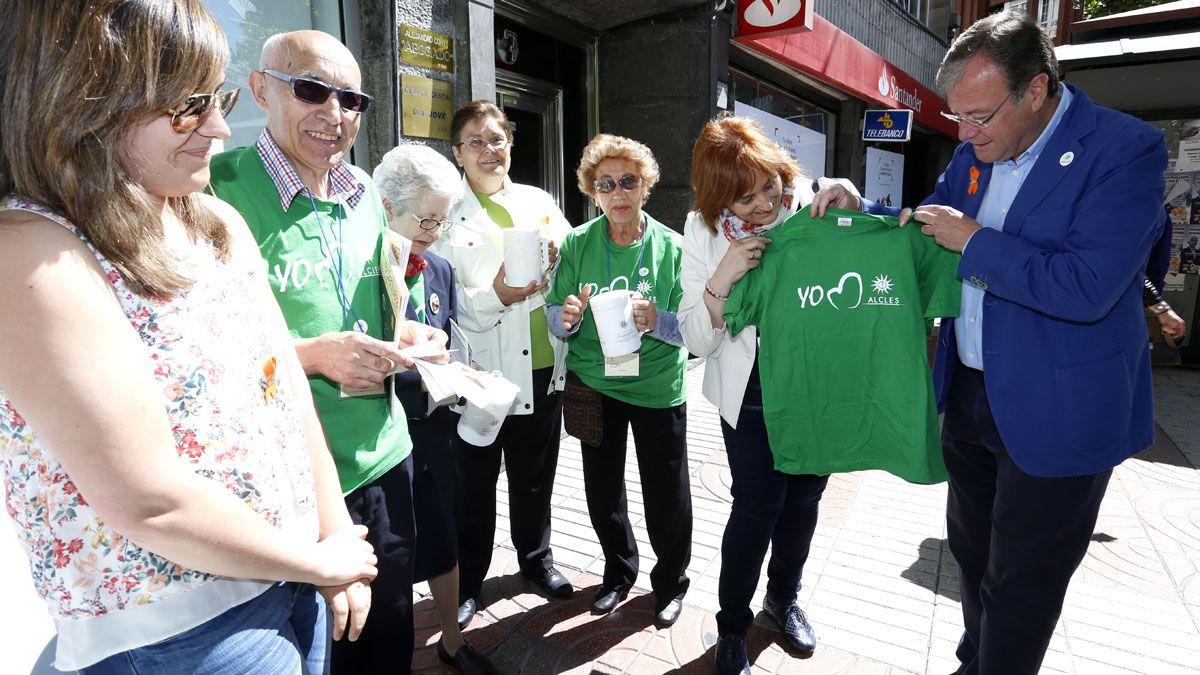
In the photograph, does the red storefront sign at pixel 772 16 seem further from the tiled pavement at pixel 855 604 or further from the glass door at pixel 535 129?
the tiled pavement at pixel 855 604

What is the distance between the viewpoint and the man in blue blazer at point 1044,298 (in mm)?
1784

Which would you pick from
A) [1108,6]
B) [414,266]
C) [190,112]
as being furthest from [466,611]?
[1108,6]

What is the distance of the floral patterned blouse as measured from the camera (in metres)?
0.96

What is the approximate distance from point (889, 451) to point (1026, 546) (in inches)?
18.3

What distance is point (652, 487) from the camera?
2.92m

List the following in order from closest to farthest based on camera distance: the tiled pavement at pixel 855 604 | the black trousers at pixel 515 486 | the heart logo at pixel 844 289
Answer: the heart logo at pixel 844 289 → the tiled pavement at pixel 855 604 → the black trousers at pixel 515 486

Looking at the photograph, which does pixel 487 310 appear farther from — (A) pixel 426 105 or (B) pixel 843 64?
(B) pixel 843 64

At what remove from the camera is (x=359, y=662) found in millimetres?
1948

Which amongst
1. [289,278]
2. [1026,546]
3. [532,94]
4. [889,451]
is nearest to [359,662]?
[289,278]

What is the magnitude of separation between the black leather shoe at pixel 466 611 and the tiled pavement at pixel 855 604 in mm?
48

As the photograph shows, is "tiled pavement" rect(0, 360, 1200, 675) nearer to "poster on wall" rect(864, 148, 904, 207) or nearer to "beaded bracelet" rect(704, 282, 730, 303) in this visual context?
"beaded bracelet" rect(704, 282, 730, 303)

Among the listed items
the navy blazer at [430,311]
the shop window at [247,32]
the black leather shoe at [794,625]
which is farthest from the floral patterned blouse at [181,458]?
the shop window at [247,32]

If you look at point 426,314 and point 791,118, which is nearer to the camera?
point 426,314

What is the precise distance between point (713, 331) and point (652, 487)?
837 millimetres
